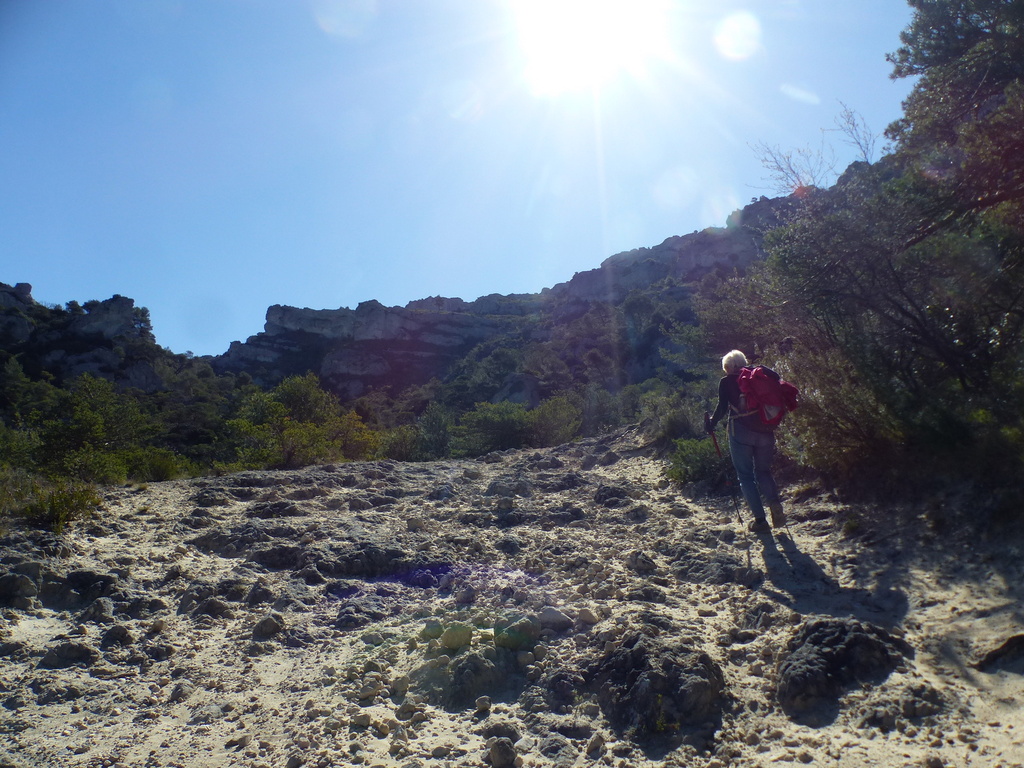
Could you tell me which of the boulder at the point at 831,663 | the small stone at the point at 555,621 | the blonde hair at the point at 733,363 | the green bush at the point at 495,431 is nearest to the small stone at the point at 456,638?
the small stone at the point at 555,621

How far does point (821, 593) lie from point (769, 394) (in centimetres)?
162

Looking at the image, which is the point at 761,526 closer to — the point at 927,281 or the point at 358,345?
the point at 927,281

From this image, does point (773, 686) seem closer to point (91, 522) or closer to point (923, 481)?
point (923, 481)

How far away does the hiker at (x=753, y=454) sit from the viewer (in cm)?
461

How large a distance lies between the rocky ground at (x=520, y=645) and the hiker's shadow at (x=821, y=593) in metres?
0.02

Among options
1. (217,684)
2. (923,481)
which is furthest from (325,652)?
(923,481)

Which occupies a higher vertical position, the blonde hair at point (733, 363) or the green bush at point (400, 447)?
the green bush at point (400, 447)

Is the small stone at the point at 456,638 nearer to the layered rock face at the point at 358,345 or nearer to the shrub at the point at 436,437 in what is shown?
the shrub at the point at 436,437

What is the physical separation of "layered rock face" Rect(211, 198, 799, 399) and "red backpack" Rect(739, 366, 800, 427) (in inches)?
2086

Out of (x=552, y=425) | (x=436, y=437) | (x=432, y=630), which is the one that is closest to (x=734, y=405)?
(x=432, y=630)

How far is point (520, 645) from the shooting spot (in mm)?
3152

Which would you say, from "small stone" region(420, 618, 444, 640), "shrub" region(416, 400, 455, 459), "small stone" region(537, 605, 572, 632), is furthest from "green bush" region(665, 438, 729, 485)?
"shrub" region(416, 400, 455, 459)

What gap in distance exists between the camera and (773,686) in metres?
2.56

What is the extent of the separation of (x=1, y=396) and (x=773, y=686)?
124 feet
